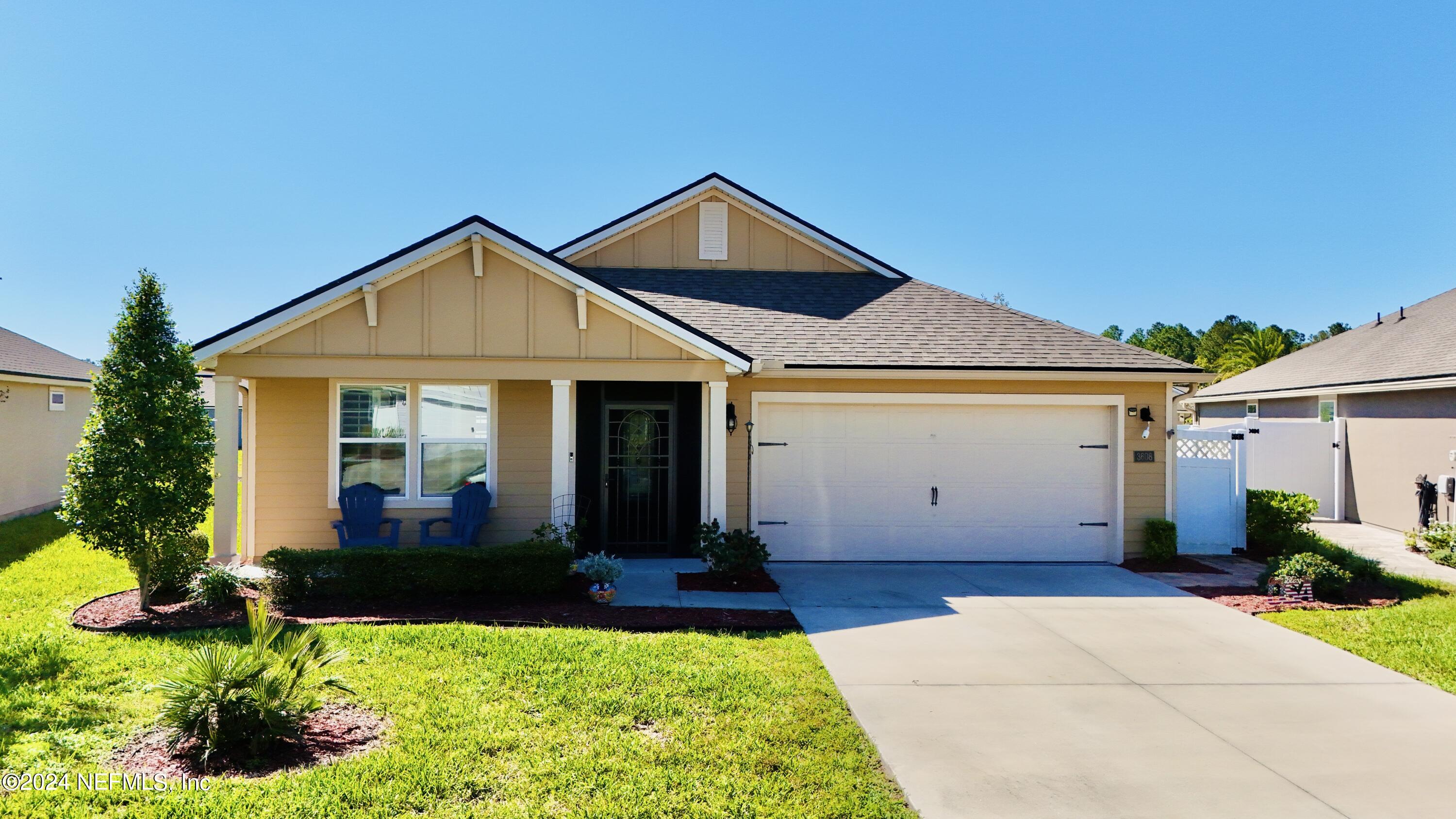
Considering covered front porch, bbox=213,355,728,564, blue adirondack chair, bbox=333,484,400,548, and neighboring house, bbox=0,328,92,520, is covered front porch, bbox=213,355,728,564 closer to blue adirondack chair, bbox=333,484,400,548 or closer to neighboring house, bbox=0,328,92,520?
blue adirondack chair, bbox=333,484,400,548

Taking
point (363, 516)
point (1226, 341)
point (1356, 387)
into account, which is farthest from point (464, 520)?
point (1226, 341)

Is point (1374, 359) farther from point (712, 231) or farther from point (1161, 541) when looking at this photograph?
point (712, 231)

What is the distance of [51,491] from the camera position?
1614 cm

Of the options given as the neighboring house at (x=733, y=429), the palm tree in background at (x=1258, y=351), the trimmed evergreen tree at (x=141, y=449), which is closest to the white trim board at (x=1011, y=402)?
the neighboring house at (x=733, y=429)

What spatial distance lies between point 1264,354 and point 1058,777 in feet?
126

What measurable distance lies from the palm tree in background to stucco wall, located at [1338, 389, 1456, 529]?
20758mm

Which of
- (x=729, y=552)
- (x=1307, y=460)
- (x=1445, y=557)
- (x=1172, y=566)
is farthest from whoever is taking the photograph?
(x=1307, y=460)

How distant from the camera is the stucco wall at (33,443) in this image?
14078 mm

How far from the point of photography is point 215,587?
7484mm

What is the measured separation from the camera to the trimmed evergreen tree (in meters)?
7.18

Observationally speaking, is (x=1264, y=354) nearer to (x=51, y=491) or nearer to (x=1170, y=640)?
(x=1170, y=640)

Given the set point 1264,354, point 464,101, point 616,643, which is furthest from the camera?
point 1264,354

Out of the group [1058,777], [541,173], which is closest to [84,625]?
[1058,777]

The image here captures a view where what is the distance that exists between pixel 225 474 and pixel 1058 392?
1038cm
